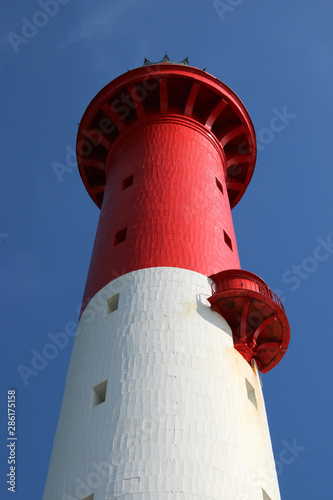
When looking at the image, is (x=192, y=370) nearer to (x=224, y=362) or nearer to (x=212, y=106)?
(x=224, y=362)

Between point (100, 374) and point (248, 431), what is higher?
point (100, 374)

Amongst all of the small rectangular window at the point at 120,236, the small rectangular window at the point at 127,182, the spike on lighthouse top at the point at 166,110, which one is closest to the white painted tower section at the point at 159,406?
the small rectangular window at the point at 120,236

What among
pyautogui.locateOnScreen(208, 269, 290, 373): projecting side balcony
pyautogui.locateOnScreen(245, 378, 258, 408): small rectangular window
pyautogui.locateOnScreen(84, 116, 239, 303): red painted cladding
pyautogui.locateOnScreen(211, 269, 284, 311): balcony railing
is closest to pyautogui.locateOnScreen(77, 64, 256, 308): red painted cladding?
Answer: pyautogui.locateOnScreen(84, 116, 239, 303): red painted cladding

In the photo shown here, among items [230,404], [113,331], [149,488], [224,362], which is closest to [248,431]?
[230,404]

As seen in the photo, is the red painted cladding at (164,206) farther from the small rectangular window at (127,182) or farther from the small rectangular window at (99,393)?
the small rectangular window at (99,393)

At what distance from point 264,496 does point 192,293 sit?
641 centimetres

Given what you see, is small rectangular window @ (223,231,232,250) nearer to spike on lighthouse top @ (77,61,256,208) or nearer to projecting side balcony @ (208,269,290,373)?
projecting side balcony @ (208,269,290,373)

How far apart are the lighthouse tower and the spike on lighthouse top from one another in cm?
6

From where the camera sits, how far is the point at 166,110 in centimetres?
2862

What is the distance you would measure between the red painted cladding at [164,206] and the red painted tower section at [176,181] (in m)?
0.05

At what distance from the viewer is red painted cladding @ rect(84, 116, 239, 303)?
2252 cm

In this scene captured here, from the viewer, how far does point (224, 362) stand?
19.4 m

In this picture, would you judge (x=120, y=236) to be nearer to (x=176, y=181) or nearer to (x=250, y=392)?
(x=176, y=181)

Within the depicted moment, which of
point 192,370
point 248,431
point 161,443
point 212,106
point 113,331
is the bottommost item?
point 161,443
